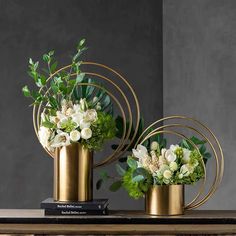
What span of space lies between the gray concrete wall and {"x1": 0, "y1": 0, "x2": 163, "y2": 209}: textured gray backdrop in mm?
88

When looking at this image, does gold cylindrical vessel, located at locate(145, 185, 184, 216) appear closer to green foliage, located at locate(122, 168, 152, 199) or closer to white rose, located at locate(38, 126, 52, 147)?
green foliage, located at locate(122, 168, 152, 199)

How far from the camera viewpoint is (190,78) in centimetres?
361

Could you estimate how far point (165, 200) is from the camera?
6.45ft

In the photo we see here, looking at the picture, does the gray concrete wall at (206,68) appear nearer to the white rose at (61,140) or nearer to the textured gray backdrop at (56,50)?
the textured gray backdrop at (56,50)

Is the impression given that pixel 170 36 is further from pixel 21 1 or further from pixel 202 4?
pixel 21 1

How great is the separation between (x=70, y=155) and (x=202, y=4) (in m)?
1.89

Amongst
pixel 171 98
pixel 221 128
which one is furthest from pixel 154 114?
pixel 221 128

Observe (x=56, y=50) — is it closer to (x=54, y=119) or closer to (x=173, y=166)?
(x=54, y=119)

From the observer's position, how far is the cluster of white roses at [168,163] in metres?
1.95

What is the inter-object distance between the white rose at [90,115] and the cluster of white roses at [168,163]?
0.56 feet

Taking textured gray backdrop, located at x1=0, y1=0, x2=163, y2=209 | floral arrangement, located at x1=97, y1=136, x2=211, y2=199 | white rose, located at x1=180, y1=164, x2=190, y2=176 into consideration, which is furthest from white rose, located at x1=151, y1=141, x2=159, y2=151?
textured gray backdrop, located at x1=0, y1=0, x2=163, y2=209

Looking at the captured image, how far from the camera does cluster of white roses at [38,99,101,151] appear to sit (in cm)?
198

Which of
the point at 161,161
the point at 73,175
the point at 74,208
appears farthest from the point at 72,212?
the point at 161,161

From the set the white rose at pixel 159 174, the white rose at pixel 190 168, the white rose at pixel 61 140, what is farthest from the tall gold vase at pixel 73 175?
the white rose at pixel 190 168
